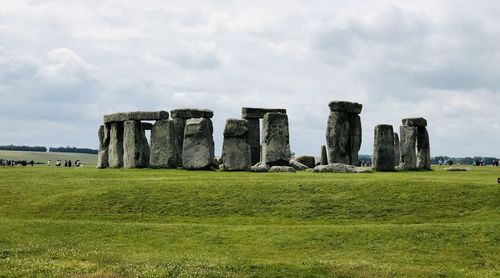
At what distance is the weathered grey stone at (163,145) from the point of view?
50.6 meters

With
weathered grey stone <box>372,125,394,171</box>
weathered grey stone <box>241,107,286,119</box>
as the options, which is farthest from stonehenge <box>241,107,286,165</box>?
weathered grey stone <box>372,125,394,171</box>

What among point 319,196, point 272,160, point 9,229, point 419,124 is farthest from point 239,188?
point 419,124

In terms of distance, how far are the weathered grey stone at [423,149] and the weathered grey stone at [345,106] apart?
651 centimetres

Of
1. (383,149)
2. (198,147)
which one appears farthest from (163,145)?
(383,149)

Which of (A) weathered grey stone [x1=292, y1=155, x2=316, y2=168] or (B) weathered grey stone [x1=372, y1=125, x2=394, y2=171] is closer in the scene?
(B) weathered grey stone [x1=372, y1=125, x2=394, y2=171]

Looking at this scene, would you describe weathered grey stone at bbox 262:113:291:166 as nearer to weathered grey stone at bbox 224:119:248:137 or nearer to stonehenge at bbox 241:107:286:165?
weathered grey stone at bbox 224:119:248:137

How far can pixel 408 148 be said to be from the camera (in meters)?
51.9

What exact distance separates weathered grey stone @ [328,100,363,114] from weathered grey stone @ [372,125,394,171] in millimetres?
2408

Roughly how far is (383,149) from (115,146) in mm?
21988

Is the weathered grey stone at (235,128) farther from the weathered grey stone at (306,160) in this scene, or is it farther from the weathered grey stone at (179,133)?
the weathered grey stone at (306,160)

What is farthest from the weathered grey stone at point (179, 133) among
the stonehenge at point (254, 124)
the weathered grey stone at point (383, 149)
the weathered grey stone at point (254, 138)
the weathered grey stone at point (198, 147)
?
the weathered grey stone at point (383, 149)

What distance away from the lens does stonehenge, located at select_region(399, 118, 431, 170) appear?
5178cm

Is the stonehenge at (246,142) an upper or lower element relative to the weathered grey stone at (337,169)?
upper

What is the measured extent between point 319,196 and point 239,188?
4.11m
